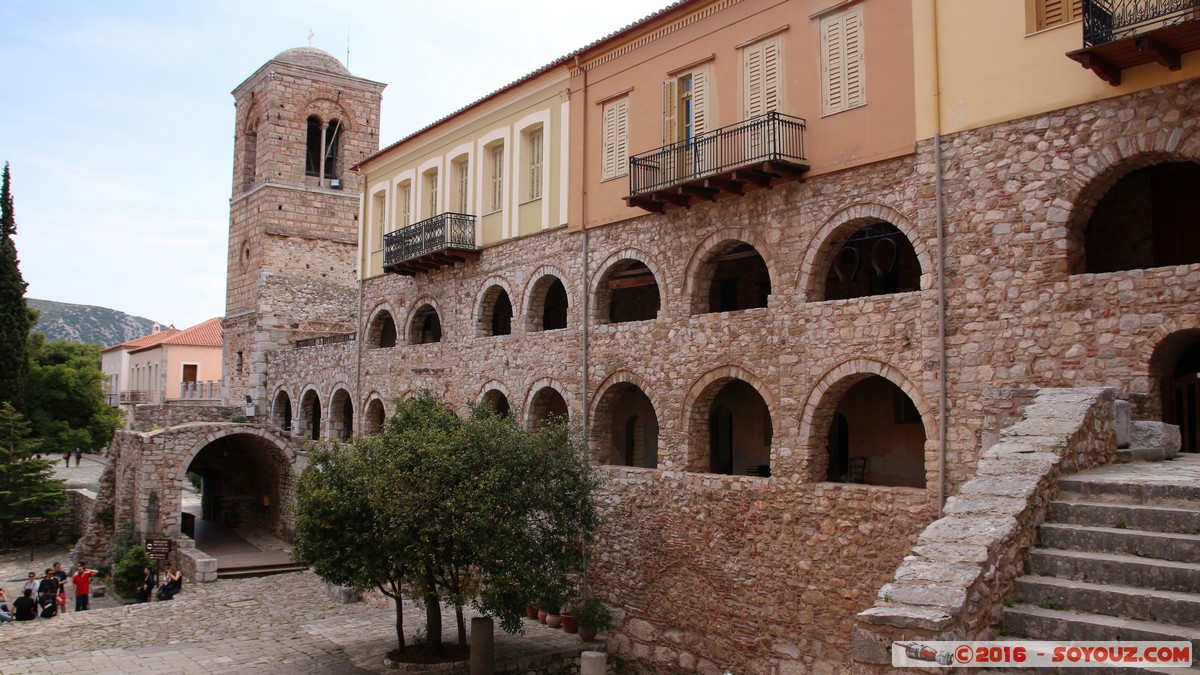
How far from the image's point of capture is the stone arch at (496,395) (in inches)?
755

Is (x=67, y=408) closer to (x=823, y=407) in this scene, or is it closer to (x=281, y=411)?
(x=281, y=411)

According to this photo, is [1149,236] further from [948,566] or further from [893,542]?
[948,566]

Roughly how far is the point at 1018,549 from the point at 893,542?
5590 mm

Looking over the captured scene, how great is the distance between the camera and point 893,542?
38.5 feet

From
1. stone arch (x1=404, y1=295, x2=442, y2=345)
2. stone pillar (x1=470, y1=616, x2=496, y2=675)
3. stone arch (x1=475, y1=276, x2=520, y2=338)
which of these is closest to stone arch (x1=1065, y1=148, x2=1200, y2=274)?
stone pillar (x1=470, y1=616, x2=496, y2=675)

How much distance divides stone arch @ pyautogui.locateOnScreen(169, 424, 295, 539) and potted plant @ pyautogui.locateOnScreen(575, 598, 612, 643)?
575 inches

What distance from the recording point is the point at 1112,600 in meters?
5.85

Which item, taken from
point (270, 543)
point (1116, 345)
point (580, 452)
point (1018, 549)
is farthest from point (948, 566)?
point (270, 543)

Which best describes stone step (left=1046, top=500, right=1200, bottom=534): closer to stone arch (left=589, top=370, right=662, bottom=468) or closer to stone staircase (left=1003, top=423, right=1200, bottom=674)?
stone staircase (left=1003, top=423, right=1200, bottom=674)

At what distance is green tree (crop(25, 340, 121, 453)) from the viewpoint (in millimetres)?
42094

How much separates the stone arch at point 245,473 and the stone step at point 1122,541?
2406cm

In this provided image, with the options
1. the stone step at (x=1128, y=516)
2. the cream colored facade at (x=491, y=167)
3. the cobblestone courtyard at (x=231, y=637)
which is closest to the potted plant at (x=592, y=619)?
the cobblestone courtyard at (x=231, y=637)

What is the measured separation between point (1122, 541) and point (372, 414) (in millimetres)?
20662

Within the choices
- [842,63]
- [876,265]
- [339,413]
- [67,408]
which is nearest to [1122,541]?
[876,265]
